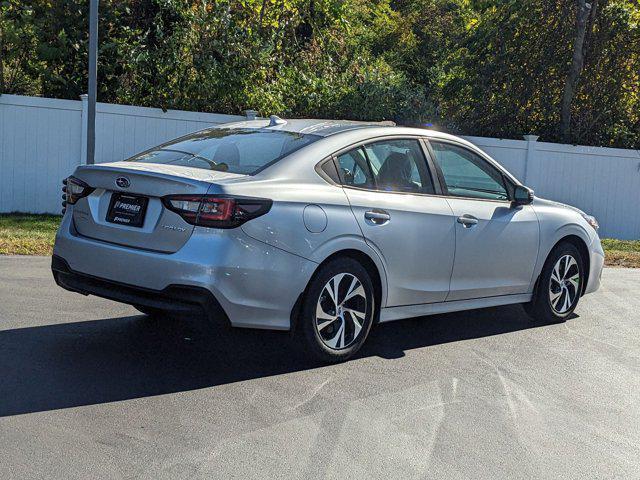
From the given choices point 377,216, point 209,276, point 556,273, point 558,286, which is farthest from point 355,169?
point 558,286

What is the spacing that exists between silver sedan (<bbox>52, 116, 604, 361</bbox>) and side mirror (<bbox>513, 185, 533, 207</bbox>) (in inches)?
0.5

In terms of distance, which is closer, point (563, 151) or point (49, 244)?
point (49, 244)

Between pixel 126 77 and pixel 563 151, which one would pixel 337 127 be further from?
pixel 563 151

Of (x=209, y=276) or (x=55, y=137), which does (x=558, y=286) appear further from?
(x=55, y=137)

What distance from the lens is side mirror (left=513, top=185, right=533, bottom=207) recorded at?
756 cm

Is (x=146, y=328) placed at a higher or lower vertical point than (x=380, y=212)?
lower

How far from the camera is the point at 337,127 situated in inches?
263

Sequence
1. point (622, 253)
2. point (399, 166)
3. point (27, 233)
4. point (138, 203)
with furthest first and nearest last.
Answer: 1. point (622, 253)
2. point (27, 233)
3. point (399, 166)
4. point (138, 203)

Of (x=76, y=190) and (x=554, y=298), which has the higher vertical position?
(x=76, y=190)

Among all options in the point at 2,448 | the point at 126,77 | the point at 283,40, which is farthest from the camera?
the point at 283,40

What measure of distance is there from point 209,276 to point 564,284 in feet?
12.7

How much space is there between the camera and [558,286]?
805 centimetres

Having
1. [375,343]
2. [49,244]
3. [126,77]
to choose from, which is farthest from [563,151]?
[375,343]

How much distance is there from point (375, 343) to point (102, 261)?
2.26m
